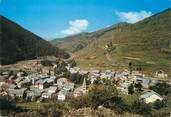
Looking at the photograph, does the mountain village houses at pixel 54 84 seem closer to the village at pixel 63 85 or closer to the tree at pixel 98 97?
the village at pixel 63 85

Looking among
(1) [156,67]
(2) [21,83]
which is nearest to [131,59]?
(1) [156,67]

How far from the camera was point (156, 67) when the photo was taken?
1955 inches

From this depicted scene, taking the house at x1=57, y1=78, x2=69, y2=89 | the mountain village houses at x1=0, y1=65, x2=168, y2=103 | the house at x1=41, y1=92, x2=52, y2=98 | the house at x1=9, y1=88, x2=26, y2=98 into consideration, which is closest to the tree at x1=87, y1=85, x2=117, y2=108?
the mountain village houses at x1=0, y1=65, x2=168, y2=103

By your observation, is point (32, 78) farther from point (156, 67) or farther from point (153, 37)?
point (153, 37)

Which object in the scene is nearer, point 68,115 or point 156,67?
point 68,115

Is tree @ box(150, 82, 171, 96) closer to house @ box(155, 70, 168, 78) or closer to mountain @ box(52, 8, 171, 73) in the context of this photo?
house @ box(155, 70, 168, 78)

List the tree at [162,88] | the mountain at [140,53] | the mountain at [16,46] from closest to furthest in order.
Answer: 1. the tree at [162,88]
2. the mountain at [140,53]
3. the mountain at [16,46]

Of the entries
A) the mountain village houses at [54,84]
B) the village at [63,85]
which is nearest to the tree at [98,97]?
the village at [63,85]

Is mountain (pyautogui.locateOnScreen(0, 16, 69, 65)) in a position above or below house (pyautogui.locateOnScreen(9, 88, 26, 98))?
above

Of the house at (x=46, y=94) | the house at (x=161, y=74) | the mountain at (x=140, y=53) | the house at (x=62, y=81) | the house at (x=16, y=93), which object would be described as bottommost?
the house at (x=46, y=94)

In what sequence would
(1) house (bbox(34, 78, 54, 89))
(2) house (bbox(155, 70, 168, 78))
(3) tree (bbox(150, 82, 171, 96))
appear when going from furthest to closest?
(2) house (bbox(155, 70, 168, 78)) < (1) house (bbox(34, 78, 54, 89)) < (3) tree (bbox(150, 82, 171, 96))

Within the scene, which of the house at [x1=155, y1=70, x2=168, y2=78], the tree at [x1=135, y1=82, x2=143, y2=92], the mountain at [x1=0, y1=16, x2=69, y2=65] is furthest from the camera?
the mountain at [x1=0, y1=16, x2=69, y2=65]

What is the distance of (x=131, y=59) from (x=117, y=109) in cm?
4263

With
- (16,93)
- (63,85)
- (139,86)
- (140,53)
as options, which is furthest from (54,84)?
(140,53)
